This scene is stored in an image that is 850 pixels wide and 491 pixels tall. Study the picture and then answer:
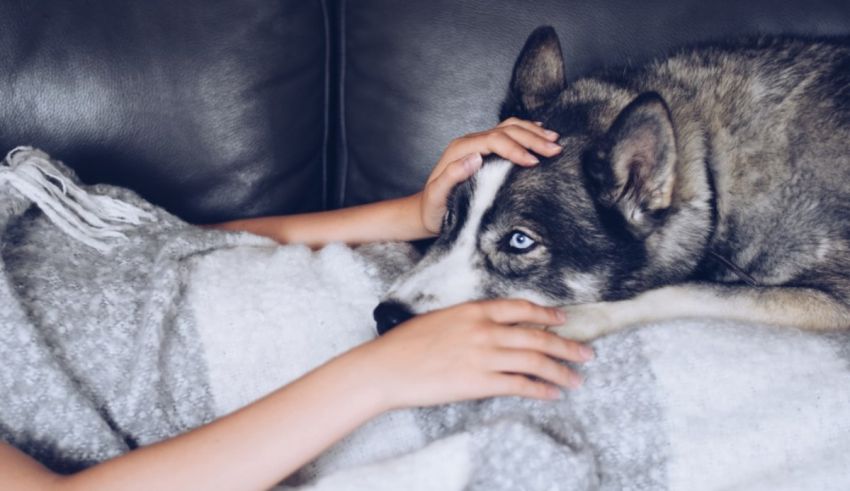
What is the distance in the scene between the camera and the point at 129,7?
4.73ft

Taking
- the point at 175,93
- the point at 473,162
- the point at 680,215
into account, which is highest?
the point at 175,93

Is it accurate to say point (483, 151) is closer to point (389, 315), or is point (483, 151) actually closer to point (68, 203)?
point (389, 315)

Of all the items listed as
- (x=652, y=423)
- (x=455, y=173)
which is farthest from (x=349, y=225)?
(x=652, y=423)

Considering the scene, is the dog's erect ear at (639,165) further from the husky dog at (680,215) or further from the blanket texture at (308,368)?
the blanket texture at (308,368)

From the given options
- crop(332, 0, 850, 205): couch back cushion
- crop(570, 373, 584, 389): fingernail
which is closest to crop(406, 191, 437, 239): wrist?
crop(332, 0, 850, 205): couch back cushion

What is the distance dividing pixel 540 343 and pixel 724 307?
41 centimetres

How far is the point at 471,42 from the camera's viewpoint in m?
1.49

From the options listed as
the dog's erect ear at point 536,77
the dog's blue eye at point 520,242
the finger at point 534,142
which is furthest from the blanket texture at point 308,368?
the dog's erect ear at point 536,77

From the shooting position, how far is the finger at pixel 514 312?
991 millimetres

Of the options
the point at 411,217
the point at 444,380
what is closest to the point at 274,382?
the point at 444,380

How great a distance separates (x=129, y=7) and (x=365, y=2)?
1.51 feet

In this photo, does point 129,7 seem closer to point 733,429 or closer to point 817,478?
point 733,429

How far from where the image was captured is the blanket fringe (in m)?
1.18

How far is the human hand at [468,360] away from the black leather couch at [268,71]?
638 millimetres
